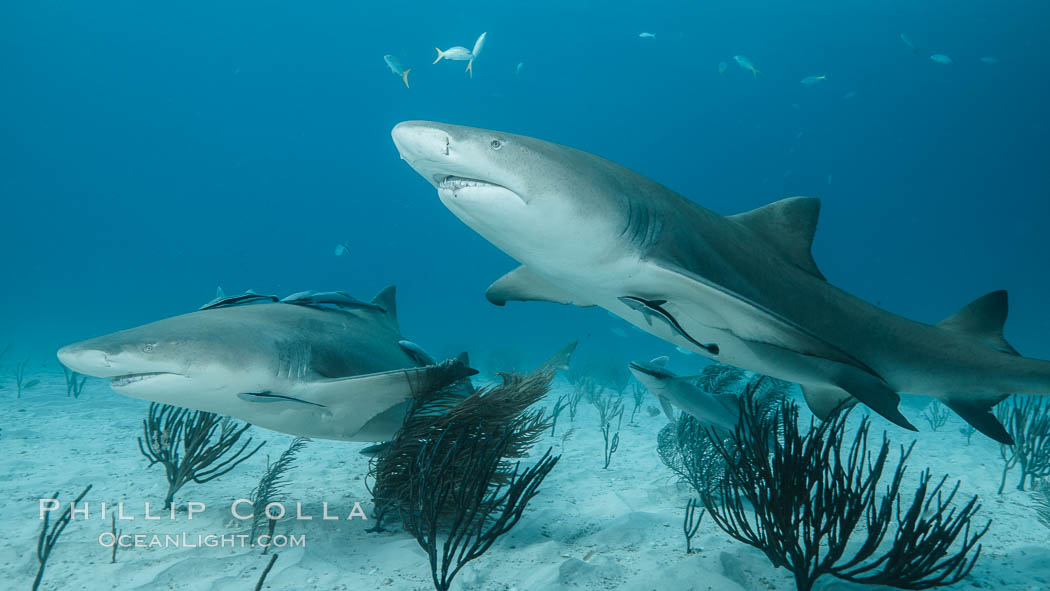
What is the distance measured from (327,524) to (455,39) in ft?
306

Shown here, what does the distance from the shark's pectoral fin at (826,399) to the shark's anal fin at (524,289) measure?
205cm

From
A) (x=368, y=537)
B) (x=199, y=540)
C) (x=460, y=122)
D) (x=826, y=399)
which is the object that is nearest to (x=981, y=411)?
(x=826, y=399)

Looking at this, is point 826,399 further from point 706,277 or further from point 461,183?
point 461,183

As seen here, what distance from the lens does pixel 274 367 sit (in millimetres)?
3096

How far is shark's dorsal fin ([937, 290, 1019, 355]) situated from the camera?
11.7 ft

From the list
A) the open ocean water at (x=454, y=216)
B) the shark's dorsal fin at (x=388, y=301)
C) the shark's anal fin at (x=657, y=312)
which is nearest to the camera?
the shark's anal fin at (x=657, y=312)

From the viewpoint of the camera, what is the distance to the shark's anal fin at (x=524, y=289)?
3.81 m

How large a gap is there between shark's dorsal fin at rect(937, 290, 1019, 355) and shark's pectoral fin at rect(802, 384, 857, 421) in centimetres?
100

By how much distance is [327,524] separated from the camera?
4.00 meters

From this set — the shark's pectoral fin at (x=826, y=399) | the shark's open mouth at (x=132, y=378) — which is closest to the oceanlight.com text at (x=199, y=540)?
the shark's open mouth at (x=132, y=378)

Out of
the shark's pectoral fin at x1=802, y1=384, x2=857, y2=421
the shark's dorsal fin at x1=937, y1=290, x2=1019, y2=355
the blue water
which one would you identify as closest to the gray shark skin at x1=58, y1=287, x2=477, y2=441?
the shark's pectoral fin at x1=802, y1=384, x2=857, y2=421

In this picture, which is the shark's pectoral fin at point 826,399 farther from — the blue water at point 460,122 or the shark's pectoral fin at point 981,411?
the blue water at point 460,122

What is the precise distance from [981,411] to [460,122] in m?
101

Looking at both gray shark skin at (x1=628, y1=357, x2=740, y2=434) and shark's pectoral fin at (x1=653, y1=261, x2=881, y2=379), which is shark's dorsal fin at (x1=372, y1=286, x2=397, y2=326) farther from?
shark's pectoral fin at (x1=653, y1=261, x2=881, y2=379)
